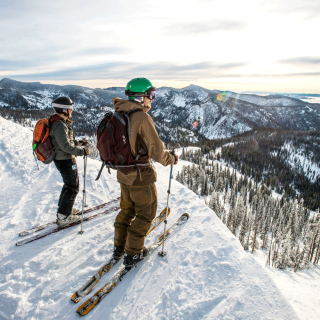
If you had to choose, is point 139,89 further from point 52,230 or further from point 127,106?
point 52,230

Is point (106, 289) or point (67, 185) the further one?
point (67, 185)

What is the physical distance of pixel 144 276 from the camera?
3801 millimetres

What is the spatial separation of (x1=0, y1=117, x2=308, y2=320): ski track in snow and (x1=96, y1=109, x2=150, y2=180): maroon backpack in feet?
7.53

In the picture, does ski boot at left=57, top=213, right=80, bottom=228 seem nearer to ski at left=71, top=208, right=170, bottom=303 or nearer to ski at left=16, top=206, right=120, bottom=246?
ski at left=16, top=206, right=120, bottom=246

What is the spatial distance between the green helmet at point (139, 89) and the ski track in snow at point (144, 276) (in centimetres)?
360

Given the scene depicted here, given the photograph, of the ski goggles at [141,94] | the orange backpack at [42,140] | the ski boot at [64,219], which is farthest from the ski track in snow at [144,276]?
the ski goggles at [141,94]

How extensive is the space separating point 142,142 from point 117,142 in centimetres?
47

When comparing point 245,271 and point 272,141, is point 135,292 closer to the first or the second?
point 245,271

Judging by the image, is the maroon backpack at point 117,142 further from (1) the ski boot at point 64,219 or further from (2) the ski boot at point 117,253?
(1) the ski boot at point 64,219

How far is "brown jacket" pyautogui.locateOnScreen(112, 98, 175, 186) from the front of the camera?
11.2ft

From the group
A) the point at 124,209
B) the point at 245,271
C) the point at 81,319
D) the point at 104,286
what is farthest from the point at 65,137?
the point at 245,271

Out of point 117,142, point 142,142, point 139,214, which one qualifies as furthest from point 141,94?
point 139,214

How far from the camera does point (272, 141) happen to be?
615 ft

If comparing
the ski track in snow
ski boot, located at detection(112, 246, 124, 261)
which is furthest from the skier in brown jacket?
the ski track in snow
